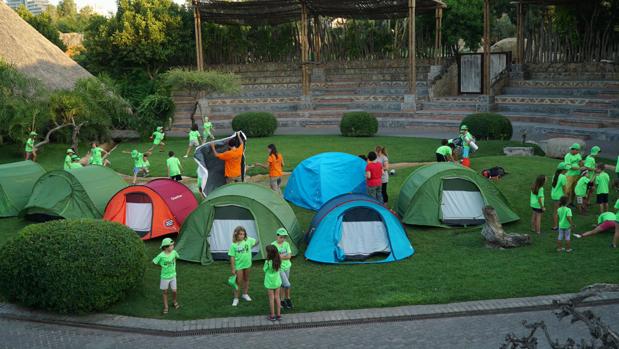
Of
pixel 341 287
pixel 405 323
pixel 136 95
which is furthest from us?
pixel 136 95

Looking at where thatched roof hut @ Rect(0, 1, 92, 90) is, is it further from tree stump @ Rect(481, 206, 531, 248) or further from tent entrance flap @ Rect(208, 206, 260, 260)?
tree stump @ Rect(481, 206, 531, 248)

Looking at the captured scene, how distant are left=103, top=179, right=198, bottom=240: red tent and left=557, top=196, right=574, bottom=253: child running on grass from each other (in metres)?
7.28

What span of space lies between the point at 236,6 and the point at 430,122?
38.9 feet

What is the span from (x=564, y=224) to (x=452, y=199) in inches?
105

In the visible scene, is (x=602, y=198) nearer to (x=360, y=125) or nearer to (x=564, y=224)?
(x=564, y=224)

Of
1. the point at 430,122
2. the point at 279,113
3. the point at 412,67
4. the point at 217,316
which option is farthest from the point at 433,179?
the point at 279,113

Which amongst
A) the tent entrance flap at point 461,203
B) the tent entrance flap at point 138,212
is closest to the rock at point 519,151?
the tent entrance flap at point 461,203

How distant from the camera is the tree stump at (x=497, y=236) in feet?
38.3

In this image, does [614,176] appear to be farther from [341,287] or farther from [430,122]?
[430,122]

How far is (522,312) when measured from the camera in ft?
29.7

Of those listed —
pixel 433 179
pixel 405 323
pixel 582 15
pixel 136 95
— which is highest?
pixel 582 15

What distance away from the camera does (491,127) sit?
893 inches

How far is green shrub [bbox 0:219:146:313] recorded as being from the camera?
9172mm

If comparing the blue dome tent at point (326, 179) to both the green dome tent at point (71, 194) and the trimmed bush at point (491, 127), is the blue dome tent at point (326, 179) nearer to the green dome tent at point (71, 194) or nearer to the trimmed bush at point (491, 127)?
the green dome tent at point (71, 194)
